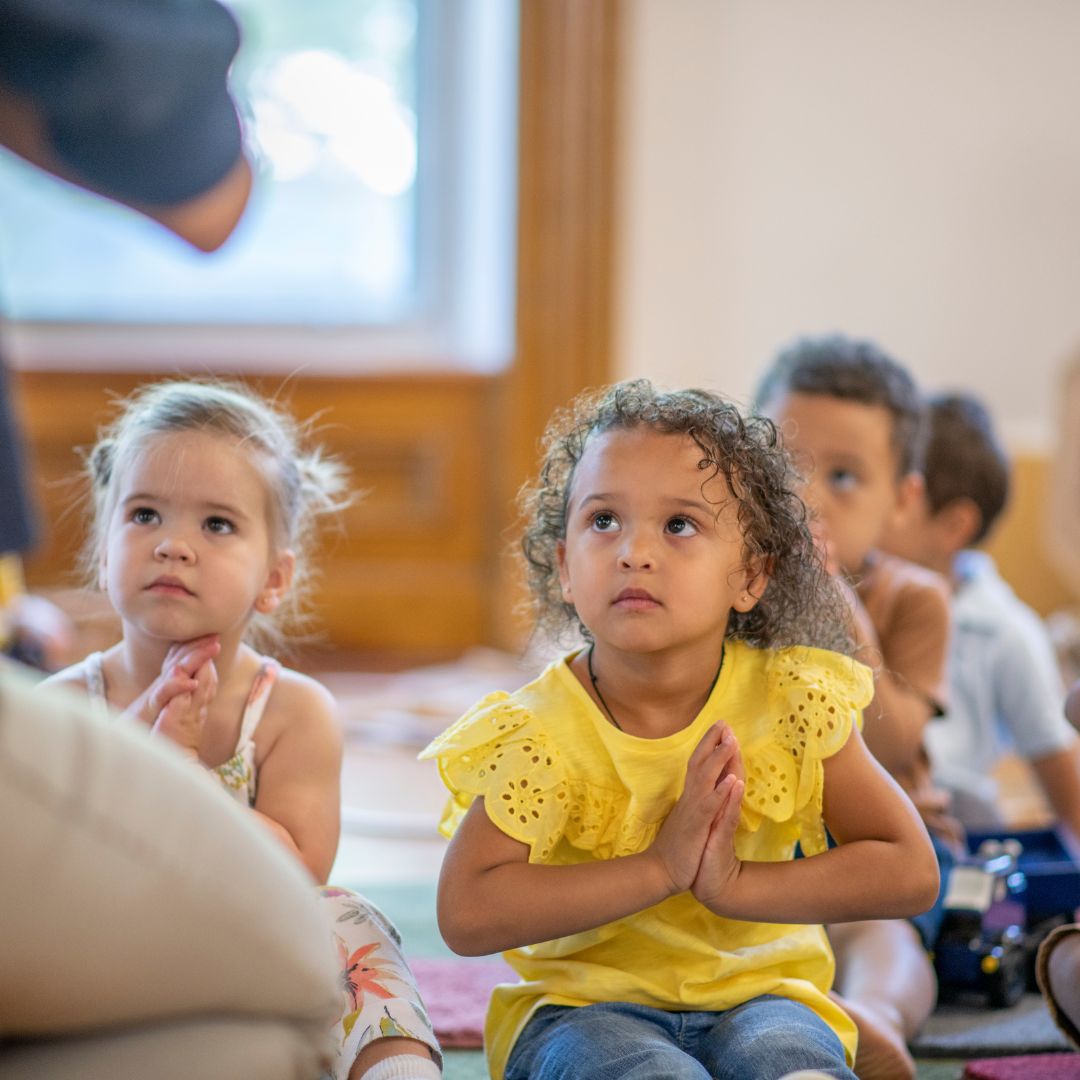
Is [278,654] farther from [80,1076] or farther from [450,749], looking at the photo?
[80,1076]

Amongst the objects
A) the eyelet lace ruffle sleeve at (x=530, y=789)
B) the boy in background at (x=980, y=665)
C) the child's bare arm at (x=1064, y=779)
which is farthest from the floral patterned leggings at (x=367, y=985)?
the child's bare arm at (x=1064, y=779)

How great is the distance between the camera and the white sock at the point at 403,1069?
920 mm

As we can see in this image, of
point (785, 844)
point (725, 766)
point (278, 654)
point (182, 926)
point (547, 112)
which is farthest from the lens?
point (547, 112)

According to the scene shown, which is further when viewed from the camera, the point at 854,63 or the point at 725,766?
the point at 854,63

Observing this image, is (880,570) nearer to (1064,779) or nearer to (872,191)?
(1064,779)

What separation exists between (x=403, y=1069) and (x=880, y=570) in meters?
0.78

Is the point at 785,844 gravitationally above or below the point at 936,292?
below

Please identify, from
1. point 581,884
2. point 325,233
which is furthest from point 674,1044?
point 325,233

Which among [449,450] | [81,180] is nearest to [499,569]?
[449,450]

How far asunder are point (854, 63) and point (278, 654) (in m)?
2.25

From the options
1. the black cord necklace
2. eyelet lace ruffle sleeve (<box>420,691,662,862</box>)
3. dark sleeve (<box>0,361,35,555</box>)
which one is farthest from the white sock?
dark sleeve (<box>0,361,35,555</box>)

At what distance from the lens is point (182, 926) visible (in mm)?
665

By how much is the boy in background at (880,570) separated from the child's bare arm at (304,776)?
442mm

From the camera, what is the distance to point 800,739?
99cm
